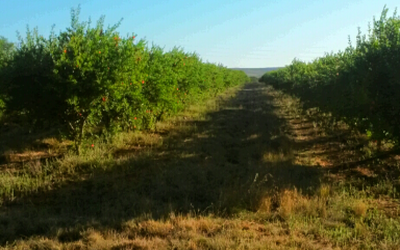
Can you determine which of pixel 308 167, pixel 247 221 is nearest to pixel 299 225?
pixel 247 221

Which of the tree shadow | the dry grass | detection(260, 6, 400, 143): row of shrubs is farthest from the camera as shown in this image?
detection(260, 6, 400, 143): row of shrubs

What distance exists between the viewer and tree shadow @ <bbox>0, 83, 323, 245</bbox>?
587 cm

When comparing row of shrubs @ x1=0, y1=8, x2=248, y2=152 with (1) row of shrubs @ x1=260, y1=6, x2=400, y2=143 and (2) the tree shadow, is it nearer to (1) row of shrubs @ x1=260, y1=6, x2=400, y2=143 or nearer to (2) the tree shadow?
(2) the tree shadow

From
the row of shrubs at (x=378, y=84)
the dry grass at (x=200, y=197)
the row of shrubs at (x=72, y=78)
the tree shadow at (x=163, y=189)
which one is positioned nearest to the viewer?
the dry grass at (x=200, y=197)

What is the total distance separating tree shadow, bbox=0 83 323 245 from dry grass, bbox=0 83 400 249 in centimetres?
2

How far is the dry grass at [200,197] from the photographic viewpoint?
5.09 m

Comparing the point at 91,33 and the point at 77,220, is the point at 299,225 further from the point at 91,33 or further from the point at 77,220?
the point at 91,33

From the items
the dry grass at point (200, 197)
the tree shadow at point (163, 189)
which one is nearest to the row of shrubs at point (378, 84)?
the dry grass at point (200, 197)

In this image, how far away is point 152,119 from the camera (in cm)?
1415

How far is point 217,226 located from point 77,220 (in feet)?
7.20

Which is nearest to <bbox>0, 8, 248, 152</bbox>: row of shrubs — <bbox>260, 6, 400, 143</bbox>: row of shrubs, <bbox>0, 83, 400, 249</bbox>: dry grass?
<bbox>0, 83, 400, 249</bbox>: dry grass

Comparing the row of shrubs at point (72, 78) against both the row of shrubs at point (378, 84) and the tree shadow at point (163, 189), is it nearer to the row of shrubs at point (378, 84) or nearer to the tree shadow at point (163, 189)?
the tree shadow at point (163, 189)

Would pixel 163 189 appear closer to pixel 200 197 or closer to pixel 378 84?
pixel 200 197

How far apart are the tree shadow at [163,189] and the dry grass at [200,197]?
0.08ft
